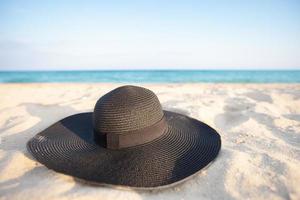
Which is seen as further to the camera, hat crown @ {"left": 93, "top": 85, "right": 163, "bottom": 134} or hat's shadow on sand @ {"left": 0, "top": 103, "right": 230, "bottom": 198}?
hat crown @ {"left": 93, "top": 85, "right": 163, "bottom": 134}

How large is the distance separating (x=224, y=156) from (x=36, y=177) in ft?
5.85

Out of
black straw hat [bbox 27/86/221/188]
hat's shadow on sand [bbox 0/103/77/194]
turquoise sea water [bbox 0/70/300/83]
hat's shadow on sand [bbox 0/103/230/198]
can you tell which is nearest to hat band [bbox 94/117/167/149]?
black straw hat [bbox 27/86/221/188]

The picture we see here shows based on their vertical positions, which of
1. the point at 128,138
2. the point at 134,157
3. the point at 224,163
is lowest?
the point at 224,163

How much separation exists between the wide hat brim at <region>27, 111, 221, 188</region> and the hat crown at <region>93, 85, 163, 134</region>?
0.63ft

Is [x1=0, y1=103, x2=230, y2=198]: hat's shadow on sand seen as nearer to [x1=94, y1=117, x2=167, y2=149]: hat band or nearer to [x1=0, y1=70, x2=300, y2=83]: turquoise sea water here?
[x1=94, y1=117, x2=167, y2=149]: hat band

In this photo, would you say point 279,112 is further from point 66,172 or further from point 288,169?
point 66,172

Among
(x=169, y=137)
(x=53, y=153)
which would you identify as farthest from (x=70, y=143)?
(x=169, y=137)

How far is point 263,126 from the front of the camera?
3.33m

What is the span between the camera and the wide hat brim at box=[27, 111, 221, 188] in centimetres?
179

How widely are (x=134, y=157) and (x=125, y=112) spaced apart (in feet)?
1.30

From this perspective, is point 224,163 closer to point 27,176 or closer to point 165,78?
point 27,176

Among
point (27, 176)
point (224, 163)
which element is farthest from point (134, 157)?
point (27, 176)

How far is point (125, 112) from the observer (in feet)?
6.68

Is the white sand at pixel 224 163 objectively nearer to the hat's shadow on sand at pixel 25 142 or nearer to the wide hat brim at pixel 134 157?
the hat's shadow on sand at pixel 25 142
